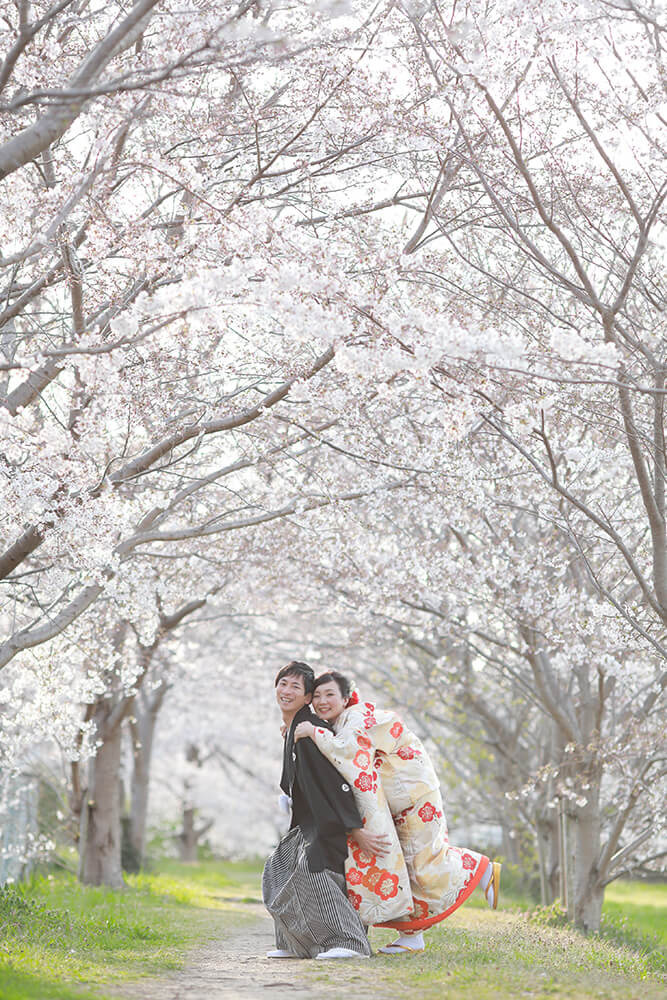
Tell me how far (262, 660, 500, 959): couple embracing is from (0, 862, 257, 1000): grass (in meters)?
0.80

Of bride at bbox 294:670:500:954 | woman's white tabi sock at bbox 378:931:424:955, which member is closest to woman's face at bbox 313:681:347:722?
bride at bbox 294:670:500:954

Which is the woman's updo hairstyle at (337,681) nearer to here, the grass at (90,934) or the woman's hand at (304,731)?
the woman's hand at (304,731)

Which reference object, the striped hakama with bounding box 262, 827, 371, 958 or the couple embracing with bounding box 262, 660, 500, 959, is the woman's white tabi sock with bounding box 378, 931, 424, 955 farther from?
the striped hakama with bounding box 262, 827, 371, 958

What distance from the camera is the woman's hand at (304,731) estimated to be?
6.45 meters

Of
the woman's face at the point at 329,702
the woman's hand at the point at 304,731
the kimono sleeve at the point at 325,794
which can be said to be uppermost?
the woman's face at the point at 329,702

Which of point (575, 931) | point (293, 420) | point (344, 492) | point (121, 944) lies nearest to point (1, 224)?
point (293, 420)

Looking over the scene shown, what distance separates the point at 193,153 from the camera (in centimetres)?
716

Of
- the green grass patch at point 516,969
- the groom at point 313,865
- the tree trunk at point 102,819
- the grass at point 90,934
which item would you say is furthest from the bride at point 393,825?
the tree trunk at point 102,819

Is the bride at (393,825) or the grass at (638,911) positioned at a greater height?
the bride at (393,825)

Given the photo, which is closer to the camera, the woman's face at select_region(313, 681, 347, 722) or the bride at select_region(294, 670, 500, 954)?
the bride at select_region(294, 670, 500, 954)

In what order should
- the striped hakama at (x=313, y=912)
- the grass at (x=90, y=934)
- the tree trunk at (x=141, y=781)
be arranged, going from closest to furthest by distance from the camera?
the grass at (x=90, y=934)
the striped hakama at (x=313, y=912)
the tree trunk at (x=141, y=781)

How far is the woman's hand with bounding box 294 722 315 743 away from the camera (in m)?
6.45

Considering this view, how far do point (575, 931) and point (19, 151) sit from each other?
815cm

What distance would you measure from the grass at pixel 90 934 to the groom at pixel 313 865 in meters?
0.68
